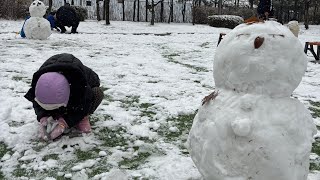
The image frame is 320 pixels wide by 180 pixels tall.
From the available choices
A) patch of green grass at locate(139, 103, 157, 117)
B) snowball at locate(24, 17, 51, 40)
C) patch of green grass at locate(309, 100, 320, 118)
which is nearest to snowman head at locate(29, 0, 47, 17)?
snowball at locate(24, 17, 51, 40)

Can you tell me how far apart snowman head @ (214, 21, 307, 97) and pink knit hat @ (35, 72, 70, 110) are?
65.4 inches

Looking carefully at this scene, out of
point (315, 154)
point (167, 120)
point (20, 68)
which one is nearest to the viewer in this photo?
point (315, 154)

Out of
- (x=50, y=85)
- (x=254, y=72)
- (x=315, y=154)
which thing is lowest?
(x=315, y=154)

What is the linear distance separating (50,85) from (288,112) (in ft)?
6.92

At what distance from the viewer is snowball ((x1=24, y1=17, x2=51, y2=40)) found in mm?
10852

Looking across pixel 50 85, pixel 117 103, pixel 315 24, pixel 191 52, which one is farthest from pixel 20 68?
pixel 315 24

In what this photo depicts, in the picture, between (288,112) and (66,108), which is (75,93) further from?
(288,112)

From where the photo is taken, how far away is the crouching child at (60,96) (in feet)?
11.4

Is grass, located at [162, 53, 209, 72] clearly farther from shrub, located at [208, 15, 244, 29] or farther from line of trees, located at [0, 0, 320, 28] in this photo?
shrub, located at [208, 15, 244, 29]

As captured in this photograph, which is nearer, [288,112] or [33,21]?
[288,112]

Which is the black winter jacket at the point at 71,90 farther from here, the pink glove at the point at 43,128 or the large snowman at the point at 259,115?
the large snowman at the point at 259,115

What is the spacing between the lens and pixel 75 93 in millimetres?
3646

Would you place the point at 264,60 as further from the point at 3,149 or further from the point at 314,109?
the point at 314,109

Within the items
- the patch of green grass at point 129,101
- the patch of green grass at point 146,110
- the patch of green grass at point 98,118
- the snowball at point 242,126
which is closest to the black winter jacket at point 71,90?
the patch of green grass at point 98,118
